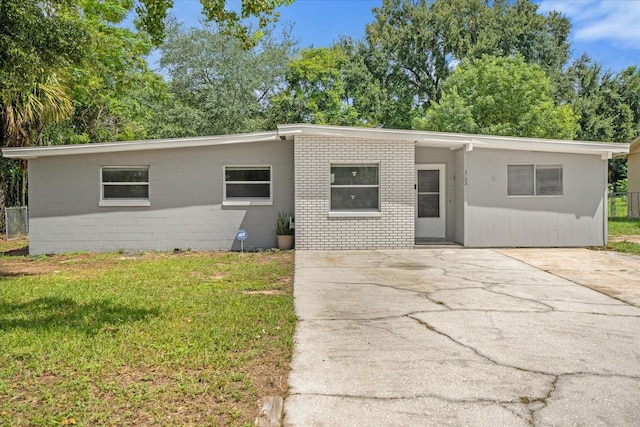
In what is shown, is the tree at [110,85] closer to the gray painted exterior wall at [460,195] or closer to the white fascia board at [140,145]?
the white fascia board at [140,145]

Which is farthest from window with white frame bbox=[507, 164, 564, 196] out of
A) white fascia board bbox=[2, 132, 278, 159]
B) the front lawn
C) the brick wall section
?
white fascia board bbox=[2, 132, 278, 159]

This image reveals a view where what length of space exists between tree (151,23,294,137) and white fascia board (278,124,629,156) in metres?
17.3

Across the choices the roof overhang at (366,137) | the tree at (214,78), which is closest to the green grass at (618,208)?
the roof overhang at (366,137)

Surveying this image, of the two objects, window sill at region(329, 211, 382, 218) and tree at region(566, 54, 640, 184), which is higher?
tree at region(566, 54, 640, 184)

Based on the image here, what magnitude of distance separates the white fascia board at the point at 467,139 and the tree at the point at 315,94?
59.0 ft

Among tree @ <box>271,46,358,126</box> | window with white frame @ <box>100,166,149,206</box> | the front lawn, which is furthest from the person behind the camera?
tree @ <box>271,46,358,126</box>

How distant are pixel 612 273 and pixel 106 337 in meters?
8.25

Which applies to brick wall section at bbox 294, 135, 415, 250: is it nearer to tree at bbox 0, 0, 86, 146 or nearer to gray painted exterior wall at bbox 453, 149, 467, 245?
gray painted exterior wall at bbox 453, 149, 467, 245

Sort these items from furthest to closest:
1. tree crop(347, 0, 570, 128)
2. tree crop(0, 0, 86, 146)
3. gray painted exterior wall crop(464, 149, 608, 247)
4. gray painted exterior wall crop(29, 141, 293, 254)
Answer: tree crop(347, 0, 570, 128) < gray painted exterior wall crop(29, 141, 293, 254) < gray painted exterior wall crop(464, 149, 608, 247) < tree crop(0, 0, 86, 146)

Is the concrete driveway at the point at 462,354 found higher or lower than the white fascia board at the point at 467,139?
lower

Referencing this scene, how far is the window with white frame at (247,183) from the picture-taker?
42.6 ft

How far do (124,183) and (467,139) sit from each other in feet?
29.0

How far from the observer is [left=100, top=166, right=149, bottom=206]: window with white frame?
12.9 m

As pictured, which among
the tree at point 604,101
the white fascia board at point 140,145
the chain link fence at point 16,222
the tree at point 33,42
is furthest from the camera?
the tree at point 604,101
